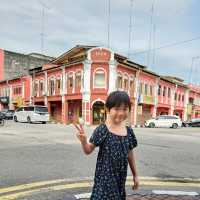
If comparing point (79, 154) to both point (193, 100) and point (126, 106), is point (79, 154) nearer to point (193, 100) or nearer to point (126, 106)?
point (126, 106)

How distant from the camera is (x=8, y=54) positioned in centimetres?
5256

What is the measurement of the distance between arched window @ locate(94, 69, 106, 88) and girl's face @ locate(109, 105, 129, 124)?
29.9 metres

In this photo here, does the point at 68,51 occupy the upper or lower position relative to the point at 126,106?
upper

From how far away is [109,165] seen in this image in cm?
274

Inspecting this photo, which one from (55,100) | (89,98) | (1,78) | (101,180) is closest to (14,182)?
(101,180)

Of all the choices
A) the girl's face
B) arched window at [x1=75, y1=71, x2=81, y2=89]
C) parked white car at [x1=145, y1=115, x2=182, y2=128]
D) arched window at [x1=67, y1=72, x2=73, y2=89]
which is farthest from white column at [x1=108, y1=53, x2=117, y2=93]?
the girl's face

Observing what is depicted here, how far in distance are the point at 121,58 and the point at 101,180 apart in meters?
35.6

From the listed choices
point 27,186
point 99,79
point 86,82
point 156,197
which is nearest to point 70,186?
point 27,186

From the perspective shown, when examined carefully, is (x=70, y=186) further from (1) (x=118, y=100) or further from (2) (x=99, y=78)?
(2) (x=99, y=78)

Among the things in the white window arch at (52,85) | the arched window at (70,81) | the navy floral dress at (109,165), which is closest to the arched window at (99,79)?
the arched window at (70,81)

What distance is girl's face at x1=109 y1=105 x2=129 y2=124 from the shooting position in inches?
111

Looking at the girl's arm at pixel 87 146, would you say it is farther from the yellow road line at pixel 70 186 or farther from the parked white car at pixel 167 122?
the parked white car at pixel 167 122

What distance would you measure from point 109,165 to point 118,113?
1.68 feet

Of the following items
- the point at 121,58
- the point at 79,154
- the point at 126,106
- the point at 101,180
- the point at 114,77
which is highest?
the point at 121,58
